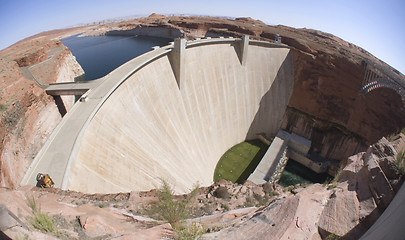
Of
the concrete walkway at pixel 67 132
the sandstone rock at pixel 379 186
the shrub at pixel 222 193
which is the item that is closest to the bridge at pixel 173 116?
the concrete walkway at pixel 67 132

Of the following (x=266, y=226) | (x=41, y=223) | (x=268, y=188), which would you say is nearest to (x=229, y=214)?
(x=266, y=226)

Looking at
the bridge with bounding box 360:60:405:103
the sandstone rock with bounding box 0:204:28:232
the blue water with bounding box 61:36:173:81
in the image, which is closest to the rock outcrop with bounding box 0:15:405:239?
the sandstone rock with bounding box 0:204:28:232

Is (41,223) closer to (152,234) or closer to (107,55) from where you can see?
(152,234)

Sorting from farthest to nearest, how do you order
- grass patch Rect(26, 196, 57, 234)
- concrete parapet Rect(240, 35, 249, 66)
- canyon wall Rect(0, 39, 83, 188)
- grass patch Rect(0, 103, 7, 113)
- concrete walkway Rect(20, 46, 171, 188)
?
1. concrete parapet Rect(240, 35, 249, 66)
2. grass patch Rect(0, 103, 7, 113)
3. canyon wall Rect(0, 39, 83, 188)
4. concrete walkway Rect(20, 46, 171, 188)
5. grass patch Rect(26, 196, 57, 234)

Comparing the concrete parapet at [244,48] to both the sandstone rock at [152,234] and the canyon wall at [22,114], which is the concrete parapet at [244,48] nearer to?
the canyon wall at [22,114]

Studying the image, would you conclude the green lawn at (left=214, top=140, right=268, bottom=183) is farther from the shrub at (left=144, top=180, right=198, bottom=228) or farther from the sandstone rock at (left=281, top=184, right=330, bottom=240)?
the sandstone rock at (left=281, top=184, right=330, bottom=240)

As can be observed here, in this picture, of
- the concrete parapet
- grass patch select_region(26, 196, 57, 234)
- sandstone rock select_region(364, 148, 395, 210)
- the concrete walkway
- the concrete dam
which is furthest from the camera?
the concrete parapet

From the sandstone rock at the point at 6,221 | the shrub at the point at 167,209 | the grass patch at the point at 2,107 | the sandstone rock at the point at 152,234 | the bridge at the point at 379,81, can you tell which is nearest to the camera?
the sandstone rock at the point at 6,221
